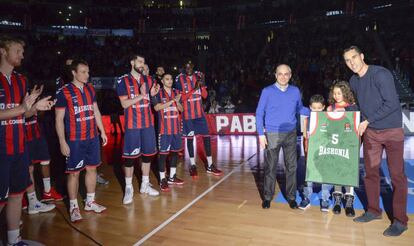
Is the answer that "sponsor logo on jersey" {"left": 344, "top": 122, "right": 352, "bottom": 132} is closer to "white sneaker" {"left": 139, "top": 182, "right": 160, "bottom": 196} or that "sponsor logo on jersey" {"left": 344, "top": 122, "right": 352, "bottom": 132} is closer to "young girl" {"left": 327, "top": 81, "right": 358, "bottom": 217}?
"young girl" {"left": 327, "top": 81, "right": 358, "bottom": 217}

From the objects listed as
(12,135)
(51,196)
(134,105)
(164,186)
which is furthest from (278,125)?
(51,196)

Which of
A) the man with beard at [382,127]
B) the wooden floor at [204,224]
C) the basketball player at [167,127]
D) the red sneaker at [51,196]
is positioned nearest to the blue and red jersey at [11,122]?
the wooden floor at [204,224]

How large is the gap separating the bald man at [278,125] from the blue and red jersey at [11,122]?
2.64 metres

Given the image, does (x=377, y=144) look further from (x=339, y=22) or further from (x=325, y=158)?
(x=339, y=22)

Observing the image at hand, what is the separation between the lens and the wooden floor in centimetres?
336

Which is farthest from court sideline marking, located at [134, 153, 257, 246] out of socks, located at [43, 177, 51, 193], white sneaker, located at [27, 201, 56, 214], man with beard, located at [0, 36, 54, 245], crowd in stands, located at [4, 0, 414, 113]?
crowd in stands, located at [4, 0, 414, 113]

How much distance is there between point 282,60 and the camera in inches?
693

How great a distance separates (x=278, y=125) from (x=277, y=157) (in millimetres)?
420

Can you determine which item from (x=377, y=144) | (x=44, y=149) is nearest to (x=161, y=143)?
(x=44, y=149)

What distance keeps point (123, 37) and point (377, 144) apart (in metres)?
21.8

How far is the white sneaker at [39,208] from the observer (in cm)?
422

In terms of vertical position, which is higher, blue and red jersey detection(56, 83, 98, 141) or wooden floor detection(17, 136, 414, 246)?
blue and red jersey detection(56, 83, 98, 141)

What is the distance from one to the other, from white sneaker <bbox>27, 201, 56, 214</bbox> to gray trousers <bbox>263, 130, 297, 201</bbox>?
294 cm

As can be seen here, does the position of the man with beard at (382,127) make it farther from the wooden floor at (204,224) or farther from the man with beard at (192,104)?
the man with beard at (192,104)
